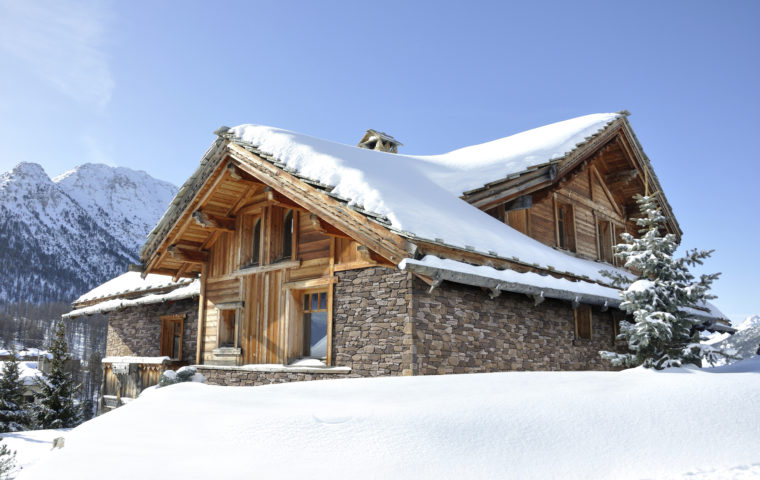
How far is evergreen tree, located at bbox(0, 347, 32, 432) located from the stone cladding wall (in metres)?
14.9

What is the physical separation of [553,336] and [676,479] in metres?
7.81

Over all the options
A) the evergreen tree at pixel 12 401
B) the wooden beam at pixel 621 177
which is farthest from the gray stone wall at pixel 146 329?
the wooden beam at pixel 621 177

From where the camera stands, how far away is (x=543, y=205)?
14.9 m

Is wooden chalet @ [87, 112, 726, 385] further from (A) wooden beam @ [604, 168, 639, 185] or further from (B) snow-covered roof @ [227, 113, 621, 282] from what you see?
(A) wooden beam @ [604, 168, 639, 185]

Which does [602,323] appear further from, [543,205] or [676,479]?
[676,479]

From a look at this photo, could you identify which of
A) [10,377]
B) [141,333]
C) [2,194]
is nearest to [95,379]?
[10,377]

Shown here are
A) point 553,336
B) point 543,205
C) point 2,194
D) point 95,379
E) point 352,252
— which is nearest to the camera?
point 352,252

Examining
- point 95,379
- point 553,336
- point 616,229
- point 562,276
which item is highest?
point 616,229

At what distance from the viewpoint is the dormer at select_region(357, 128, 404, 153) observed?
1845cm

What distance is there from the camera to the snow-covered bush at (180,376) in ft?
36.5

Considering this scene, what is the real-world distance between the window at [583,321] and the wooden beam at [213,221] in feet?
26.0

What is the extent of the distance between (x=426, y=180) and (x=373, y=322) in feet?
14.6

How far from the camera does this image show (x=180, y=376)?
11.5m

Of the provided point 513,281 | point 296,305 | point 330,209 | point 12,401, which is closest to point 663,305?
point 513,281
